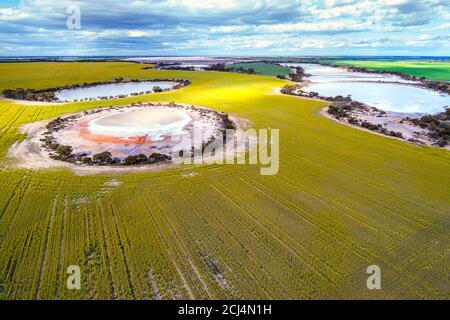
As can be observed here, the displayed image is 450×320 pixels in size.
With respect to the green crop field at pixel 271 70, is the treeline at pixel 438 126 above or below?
below

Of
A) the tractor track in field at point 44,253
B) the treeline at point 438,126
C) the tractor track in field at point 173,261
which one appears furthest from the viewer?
the treeline at point 438,126

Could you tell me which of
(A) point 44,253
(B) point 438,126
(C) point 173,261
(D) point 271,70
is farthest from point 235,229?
(D) point 271,70

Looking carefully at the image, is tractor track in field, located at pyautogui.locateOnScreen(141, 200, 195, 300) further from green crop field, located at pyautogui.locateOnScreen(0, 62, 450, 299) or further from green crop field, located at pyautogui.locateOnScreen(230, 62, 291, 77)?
green crop field, located at pyautogui.locateOnScreen(230, 62, 291, 77)

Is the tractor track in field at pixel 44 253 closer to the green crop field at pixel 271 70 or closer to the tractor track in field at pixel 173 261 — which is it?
the tractor track in field at pixel 173 261

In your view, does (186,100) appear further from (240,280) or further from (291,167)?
(240,280)

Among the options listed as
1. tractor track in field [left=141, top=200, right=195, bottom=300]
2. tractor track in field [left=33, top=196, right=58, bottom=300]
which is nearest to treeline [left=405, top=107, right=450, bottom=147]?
tractor track in field [left=141, top=200, right=195, bottom=300]

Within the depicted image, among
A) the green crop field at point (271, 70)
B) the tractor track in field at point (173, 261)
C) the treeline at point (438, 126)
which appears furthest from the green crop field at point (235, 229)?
the green crop field at point (271, 70)

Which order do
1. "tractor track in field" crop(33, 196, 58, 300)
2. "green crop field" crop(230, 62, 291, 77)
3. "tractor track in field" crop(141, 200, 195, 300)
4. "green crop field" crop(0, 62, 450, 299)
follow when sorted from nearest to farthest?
"tractor track in field" crop(33, 196, 58, 300) → "tractor track in field" crop(141, 200, 195, 300) → "green crop field" crop(0, 62, 450, 299) → "green crop field" crop(230, 62, 291, 77)

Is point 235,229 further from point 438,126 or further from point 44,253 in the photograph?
point 438,126
